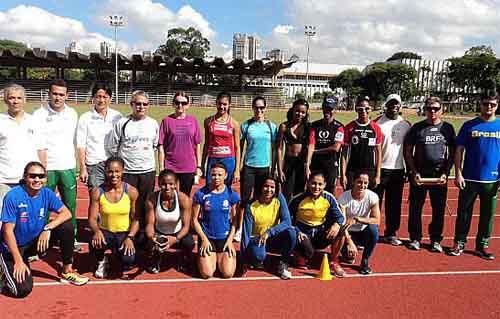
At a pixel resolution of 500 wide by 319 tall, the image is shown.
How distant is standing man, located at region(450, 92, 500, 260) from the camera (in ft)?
15.7

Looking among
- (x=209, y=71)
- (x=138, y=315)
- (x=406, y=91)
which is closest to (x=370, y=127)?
(x=138, y=315)

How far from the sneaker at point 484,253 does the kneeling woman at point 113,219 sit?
383cm

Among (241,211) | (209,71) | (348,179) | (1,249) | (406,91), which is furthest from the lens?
(406,91)

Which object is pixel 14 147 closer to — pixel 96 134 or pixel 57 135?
pixel 57 135

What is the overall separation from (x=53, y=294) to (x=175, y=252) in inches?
57.1

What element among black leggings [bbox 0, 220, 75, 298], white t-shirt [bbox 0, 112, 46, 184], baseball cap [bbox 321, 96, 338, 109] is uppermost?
baseball cap [bbox 321, 96, 338, 109]

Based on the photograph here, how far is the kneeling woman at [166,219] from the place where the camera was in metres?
4.25

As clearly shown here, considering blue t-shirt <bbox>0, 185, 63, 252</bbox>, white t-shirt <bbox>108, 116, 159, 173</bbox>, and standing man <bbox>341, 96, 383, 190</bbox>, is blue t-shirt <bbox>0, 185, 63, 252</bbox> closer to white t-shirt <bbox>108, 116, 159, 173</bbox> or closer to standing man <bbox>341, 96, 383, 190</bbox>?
white t-shirt <bbox>108, 116, 159, 173</bbox>

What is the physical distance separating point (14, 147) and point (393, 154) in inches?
159

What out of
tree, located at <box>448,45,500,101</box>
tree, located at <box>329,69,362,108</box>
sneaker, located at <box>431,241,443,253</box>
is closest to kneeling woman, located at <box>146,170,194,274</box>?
sneaker, located at <box>431,241,443,253</box>

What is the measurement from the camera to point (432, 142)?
5020 mm

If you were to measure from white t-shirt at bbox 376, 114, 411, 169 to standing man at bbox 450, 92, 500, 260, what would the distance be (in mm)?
608

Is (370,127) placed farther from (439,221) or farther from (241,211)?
(241,211)

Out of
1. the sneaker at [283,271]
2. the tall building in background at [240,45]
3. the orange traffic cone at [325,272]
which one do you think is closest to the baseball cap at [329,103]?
the orange traffic cone at [325,272]
